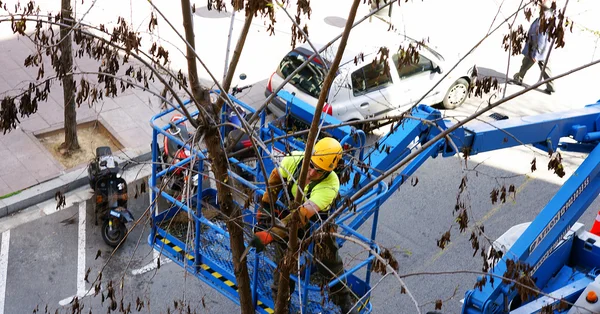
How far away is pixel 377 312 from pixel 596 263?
2.71 m

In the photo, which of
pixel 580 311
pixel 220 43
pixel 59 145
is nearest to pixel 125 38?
pixel 580 311

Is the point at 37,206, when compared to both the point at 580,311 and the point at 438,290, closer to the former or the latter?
the point at 438,290

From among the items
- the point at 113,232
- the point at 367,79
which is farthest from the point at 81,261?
the point at 367,79

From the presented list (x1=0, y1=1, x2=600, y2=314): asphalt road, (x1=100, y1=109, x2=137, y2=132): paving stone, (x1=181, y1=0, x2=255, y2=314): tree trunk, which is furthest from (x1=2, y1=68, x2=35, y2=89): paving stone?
(x1=181, y1=0, x2=255, y2=314): tree trunk

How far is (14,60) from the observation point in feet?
48.3

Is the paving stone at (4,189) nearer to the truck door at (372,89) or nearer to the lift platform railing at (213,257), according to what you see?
the lift platform railing at (213,257)

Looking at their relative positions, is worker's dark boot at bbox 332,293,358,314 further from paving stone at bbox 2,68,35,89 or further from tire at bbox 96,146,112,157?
paving stone at bbox 2,68,35,89

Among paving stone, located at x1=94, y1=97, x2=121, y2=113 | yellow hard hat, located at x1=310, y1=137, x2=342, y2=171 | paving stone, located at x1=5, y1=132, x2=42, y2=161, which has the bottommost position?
paving stone, located at x1=5, y1=132, x2=42, y2=161

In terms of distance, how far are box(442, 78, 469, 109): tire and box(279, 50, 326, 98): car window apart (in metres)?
3.13

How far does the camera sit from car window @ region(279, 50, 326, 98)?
12758 mm

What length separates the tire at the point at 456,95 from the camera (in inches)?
584

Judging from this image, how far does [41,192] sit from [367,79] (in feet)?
18.0

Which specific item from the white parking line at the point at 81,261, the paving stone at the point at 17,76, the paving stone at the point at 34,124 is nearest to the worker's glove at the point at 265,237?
the white parking line at the point at 81,261

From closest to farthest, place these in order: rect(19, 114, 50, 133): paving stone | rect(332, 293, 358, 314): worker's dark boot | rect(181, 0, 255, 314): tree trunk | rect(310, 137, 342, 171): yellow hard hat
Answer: rect(181, 0, 255, 314): tree trunk, rect(310, 137, 342, 171): yellow hard hat, rect(332, 293, 358, 314): worker's dark boot, rect(19, 114, 50, 133): paving stone
